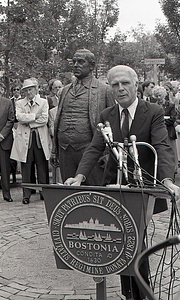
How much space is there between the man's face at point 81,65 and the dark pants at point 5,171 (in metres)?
3.27

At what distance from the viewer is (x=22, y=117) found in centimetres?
825

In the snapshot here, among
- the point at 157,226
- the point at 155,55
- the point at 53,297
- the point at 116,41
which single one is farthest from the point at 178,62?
the point at 53,297

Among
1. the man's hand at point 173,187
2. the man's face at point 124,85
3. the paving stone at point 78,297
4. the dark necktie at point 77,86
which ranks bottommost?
the paving stone at point 78,297

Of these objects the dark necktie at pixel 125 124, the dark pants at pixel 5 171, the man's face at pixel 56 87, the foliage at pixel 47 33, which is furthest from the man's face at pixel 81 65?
the foliage at pixel 47 33

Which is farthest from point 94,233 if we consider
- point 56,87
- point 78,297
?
point 56,87

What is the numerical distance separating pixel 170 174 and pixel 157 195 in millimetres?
472

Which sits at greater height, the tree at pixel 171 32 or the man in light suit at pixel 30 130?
the tree at pixel 171 32

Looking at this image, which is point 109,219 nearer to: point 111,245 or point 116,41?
point 111,245

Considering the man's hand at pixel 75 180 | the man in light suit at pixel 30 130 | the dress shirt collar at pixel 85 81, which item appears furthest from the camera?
the man in light suit at pixel 30 130

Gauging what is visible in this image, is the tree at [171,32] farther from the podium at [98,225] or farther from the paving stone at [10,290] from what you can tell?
the podium at [98,225]

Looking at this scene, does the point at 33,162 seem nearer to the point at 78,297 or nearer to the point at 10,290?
the point at 10,290

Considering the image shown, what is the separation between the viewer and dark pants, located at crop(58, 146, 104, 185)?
594cm

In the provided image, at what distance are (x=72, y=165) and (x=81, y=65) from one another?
1265 mm

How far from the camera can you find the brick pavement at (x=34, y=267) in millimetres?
4473
